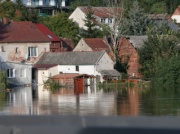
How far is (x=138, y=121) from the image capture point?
2.71m

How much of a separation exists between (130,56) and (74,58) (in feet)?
18.9

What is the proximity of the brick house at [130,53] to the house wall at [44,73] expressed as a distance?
22.0ft

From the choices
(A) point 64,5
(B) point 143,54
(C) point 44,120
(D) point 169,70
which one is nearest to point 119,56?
(B) point 143,54

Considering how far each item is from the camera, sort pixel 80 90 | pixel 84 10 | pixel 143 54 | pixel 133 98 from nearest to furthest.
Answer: pixel 133 98, pixel 80 90, pixel 143 54, pixel 84 10

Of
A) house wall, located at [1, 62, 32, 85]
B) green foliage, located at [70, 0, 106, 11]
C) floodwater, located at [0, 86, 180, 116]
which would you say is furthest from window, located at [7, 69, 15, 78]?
green foliage, located at [70, 0, 106, 11]

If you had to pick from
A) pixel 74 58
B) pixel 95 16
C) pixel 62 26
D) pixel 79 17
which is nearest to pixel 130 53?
pixel 74 58

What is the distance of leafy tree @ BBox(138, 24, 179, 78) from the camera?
51.4 meters

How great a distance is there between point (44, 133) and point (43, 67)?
47528 millimetres

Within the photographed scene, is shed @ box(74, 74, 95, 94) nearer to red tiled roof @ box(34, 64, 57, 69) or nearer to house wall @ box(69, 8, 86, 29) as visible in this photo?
red tiled roof @ box(34, 64, 57, 69)

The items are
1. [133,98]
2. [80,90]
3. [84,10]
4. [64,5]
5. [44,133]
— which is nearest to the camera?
[44,133]

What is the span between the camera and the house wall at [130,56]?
5400 centimetres

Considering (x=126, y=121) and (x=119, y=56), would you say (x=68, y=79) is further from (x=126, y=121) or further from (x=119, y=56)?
(x=126, y=121)

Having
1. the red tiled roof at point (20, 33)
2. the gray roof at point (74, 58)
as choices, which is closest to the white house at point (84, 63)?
the gray roof at point (74, 58)

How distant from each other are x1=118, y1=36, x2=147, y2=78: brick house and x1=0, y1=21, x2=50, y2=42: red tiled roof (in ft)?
21.3
